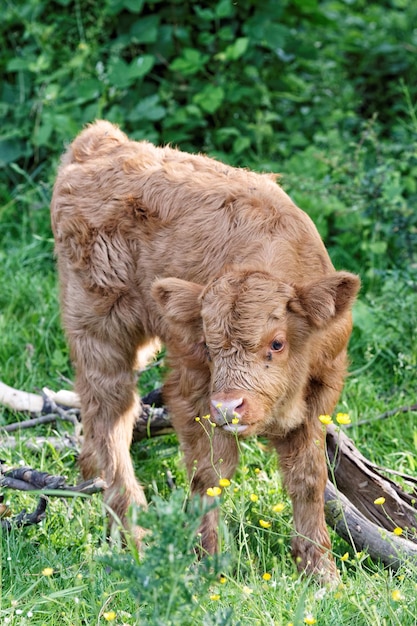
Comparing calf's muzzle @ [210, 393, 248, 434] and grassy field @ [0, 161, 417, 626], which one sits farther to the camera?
calf's muzzle @ [210, 393, 248, 434]

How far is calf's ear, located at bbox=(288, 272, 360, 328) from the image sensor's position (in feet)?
14.4

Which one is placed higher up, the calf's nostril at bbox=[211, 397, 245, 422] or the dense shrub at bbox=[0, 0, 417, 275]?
the calf's nostril at bbox=[211, 397, 245, 422]

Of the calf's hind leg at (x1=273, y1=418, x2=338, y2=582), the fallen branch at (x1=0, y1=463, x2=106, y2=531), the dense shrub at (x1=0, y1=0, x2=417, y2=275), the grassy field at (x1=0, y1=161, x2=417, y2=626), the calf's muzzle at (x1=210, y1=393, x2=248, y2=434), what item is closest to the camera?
the grassy field at (x1=0, y1=161, x2=417, y2=626)

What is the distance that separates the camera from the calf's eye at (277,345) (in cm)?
440

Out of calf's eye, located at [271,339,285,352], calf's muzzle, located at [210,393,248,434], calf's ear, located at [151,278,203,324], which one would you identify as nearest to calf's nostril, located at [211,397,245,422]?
calf's muzzle, located at [210,393,248,434]

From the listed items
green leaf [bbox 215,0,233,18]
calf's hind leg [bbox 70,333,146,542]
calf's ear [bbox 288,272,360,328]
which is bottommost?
calf's hind leg [bbox 70,333,146,542]

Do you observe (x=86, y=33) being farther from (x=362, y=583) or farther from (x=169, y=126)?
(x=362, y=583)

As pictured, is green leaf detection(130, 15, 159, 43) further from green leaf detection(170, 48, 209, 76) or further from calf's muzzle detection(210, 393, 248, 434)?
calf's muzzle detection(210, 393, 248, 434)

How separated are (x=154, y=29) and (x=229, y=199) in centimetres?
374

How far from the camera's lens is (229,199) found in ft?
16.4

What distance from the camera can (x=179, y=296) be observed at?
14.9ft

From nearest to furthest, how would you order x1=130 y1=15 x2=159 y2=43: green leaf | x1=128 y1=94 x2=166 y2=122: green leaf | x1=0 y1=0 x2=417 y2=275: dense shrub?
x1=0 y1=0 x2=417 y2=275: dense shrub
x1=128 y1=94 x2=166 y2=122: green leaf
x1=130 y1=15 x2=159 y2=43: green leaf

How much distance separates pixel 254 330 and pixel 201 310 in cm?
Result: 32

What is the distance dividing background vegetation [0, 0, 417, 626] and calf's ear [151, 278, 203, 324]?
1.00m
